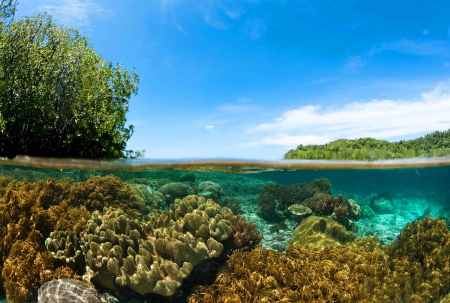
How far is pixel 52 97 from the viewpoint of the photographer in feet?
63.6

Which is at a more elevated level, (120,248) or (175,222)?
(175,222)

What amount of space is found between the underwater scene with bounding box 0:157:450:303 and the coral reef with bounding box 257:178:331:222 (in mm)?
37

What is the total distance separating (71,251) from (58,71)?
1469 cm

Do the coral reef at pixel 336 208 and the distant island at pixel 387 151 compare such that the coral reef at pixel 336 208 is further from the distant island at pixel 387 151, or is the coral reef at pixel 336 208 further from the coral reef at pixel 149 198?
the coral reef at pixel 149 198

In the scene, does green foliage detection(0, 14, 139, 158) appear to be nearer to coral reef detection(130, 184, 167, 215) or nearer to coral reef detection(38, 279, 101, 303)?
coral reef detection(130, 184, 167, 215)

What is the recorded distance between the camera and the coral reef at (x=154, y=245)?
6965 mm

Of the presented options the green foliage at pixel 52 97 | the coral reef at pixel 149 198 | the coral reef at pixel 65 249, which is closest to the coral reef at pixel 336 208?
the coral reef at pixel 149 198

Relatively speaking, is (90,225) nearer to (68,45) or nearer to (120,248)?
(120,248)

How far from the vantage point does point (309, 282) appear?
270 inches

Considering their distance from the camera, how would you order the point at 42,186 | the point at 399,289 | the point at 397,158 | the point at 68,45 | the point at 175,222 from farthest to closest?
the point at 68,45
the point at 397,158
the point at 42,186
the point at 175,222
the point at 399,289

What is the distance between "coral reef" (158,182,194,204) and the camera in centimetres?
1140

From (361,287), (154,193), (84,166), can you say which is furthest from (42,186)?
(361,287)

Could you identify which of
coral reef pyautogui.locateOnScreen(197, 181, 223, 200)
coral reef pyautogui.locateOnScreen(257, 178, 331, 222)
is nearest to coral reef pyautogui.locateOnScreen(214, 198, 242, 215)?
coral reef pyautogui.locateOnScreen(197, 181, 223, 200)

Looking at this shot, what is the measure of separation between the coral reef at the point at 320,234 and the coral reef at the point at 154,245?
8.85 feet
